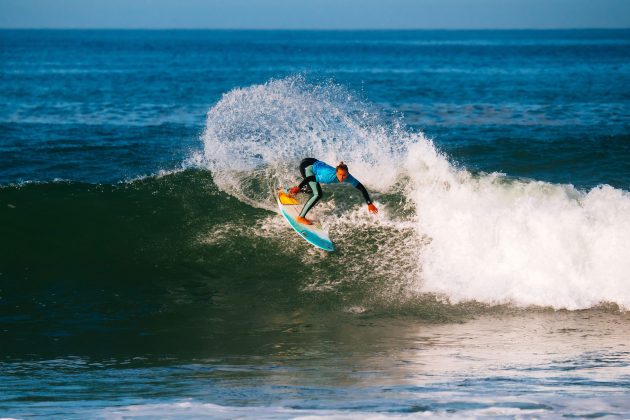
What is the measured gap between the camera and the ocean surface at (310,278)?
283 inches

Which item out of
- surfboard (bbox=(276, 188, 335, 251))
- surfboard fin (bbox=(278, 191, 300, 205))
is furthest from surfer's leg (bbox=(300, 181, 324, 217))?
surfboard fin (bbox=(278, 191, 300, 205))

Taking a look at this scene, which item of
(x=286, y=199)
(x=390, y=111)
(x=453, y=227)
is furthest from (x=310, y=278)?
(x=390, y=111)

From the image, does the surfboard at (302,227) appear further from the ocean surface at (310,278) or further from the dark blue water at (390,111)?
the dark blue water at (390,111)

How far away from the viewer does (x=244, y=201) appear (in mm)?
14820

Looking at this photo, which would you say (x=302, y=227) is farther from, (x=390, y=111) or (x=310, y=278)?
(x=390, y=111)

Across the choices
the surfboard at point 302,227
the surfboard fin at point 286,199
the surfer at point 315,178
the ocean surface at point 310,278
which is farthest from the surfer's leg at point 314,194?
the ocean surface at point 310,278

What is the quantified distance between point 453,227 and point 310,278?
2.63 metres

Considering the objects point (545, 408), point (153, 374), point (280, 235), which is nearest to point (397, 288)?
point (280, 235)

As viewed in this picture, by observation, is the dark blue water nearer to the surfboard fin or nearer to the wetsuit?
the surfboard fin

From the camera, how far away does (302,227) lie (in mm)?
12672

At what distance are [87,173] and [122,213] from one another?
14.7ft

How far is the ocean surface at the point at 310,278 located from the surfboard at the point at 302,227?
333 mm

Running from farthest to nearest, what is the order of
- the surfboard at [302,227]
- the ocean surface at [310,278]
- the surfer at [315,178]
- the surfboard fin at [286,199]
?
the surfboard fin at [286,199], the surfboard at [302,227], the surfer at [315,178], the ocean surface at [310,278]

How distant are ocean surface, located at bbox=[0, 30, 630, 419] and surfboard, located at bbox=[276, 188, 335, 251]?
1.09ft
